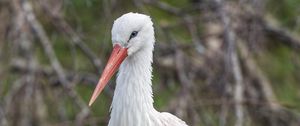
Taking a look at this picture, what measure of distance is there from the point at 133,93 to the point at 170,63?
2.87 m

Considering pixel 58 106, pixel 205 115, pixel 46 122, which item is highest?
pixel 205 115

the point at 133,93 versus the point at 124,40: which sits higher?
the point at 124,40

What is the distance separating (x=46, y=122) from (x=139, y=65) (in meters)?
2.93

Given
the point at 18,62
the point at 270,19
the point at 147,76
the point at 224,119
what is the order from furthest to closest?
1. the point at 270,19
2. the point at 18,62
3. the point at 224,119
4. the point at 147,76

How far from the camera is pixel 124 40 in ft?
13.1

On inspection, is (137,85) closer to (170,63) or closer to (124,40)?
(124,40)

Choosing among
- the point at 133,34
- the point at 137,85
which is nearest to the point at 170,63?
the point at 137,85

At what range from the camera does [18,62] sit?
6770 millimetres

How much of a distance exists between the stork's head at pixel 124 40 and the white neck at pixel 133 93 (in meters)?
0.08

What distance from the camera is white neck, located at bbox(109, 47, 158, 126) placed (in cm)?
422

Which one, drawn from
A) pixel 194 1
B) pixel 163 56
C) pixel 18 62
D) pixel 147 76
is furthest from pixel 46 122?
pixel 147 76

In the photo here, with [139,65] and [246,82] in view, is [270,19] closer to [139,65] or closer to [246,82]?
[246,82]

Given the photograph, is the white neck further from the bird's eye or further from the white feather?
the bird's eye

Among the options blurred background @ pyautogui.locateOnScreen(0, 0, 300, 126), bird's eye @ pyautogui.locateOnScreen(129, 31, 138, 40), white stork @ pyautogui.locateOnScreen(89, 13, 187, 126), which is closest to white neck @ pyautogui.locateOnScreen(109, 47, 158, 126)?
white stork @ pyautogui.locateOnScreen(89, 13, 187, 126)
